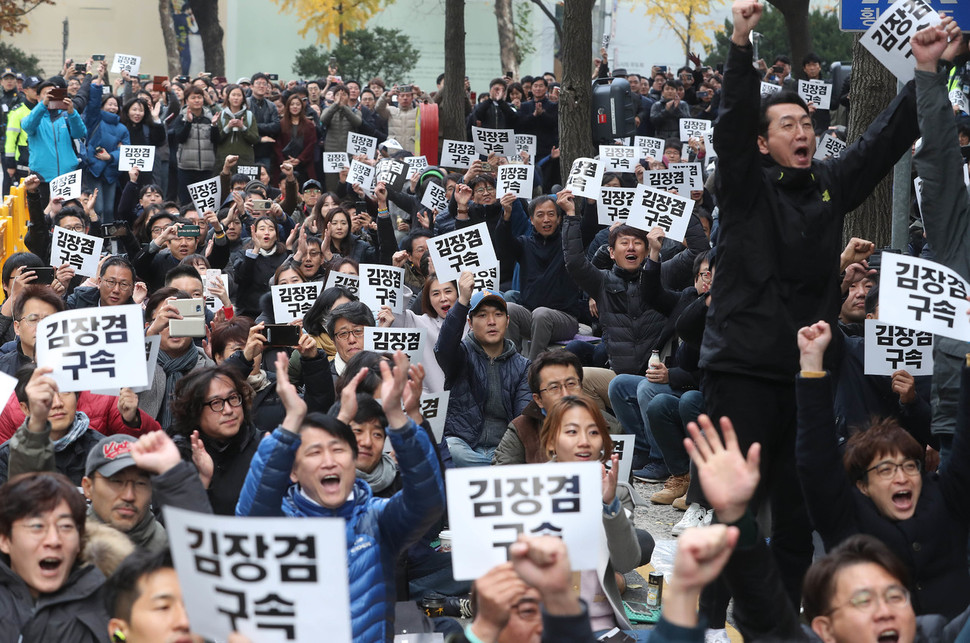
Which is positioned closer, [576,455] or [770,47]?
[576,455]

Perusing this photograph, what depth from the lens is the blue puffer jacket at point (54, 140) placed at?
17203 millimetres

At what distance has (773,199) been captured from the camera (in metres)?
4.57

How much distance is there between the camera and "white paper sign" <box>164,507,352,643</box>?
9.95 feet

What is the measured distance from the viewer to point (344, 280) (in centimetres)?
895

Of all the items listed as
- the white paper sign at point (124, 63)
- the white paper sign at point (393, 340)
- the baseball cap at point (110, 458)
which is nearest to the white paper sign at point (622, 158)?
the white paper sign at point (393, 340)

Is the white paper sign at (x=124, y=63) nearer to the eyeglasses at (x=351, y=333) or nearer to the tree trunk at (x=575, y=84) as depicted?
the tree trunk at (x=575, y=84)

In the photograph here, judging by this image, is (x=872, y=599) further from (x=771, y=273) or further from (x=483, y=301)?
(x=483, y=301)

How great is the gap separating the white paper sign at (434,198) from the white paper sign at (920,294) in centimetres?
817

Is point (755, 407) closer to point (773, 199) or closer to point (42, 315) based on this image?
point (773, 199)

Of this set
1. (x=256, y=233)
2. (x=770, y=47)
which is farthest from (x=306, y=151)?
(x=770, y=47)

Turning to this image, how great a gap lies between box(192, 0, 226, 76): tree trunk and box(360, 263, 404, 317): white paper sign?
3124 centimetres

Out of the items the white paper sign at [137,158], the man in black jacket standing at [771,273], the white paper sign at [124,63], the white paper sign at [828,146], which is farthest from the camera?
the white paper sign at [124,63]

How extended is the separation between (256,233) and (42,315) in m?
3.81

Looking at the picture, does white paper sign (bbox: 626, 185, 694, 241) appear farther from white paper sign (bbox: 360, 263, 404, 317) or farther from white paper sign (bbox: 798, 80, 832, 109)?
white paper sign (bbox: 798, 80, 832, 109)
